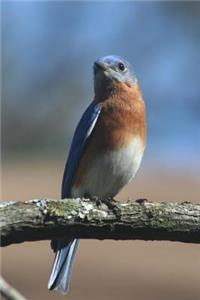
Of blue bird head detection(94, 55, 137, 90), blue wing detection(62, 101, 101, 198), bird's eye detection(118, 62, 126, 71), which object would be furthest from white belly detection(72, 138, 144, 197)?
bird's eye detection(118, 62, 126, 71)

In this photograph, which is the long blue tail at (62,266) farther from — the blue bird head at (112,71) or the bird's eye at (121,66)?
the bird's eye at (121,66)

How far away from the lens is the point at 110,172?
18.2 ft

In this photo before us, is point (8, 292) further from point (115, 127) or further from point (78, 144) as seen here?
point (78, 144)

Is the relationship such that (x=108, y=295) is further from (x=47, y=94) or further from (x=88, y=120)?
(x=47, y=94)

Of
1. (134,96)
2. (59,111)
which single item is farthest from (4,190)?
(59,111)

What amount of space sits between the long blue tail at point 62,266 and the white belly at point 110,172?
1.27 feet

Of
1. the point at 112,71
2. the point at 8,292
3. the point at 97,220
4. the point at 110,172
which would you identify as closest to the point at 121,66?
the point at 112,71

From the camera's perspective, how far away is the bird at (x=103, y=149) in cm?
560

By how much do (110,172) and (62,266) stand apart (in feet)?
2.41

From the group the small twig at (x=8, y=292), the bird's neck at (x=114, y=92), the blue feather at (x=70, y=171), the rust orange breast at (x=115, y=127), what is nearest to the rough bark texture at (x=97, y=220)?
the small twig at (x=8, y=292)

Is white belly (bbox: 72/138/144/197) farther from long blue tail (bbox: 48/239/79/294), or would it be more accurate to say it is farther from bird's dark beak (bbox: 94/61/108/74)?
bird's dark beak (bbox: 94/61/108/74)

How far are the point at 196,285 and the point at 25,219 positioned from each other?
160 inches

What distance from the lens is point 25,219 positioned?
12.3 feet

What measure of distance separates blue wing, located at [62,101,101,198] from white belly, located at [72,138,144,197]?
11 centimetres
